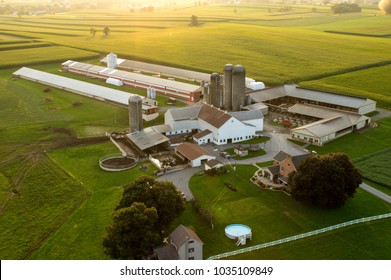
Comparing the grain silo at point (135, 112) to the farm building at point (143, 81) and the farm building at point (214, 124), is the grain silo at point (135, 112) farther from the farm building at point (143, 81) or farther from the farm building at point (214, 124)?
the farm building at point (143, 81)

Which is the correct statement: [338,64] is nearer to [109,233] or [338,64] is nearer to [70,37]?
[109,233]

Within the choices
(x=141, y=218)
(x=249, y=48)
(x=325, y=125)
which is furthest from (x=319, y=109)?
(x=249, y=48)

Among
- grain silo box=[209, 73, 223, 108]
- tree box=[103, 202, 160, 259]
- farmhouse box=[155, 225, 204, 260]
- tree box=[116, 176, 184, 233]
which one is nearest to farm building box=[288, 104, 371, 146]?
grain silo box=[209, 73, 223, 108]

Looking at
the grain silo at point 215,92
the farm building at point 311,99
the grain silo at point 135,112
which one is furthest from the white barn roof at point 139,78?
the grain silo at point 135,112

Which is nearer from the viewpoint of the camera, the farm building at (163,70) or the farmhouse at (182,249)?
the farmhouse at (182,249)

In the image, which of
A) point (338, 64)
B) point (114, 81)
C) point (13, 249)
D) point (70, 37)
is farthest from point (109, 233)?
point (70, 37)

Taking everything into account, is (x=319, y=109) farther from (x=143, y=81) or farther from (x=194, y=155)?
(x=143, y=81)
